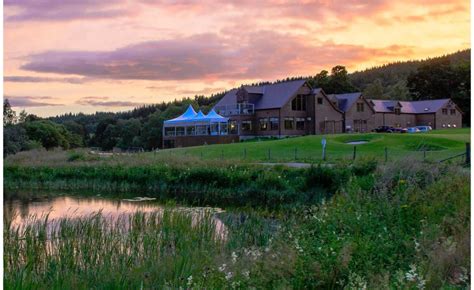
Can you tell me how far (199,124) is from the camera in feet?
189

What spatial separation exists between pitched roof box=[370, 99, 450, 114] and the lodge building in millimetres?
5816

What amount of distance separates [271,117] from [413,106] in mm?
25410

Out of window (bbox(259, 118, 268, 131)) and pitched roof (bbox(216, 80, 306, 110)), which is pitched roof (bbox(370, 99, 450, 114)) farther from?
window (bbox(259, 118, 268, 131))

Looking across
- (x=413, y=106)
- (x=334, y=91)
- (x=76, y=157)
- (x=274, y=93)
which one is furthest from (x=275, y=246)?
(x=334, y=91)

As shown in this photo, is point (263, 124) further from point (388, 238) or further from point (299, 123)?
point (388, 238)

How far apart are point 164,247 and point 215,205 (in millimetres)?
10250

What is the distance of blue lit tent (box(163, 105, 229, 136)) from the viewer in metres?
56.4

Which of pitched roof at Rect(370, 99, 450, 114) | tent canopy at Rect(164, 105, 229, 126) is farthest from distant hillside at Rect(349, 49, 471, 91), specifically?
tent canopy at Rect(164, 105, 229, 126)

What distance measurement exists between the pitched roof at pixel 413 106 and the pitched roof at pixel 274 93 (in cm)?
1417

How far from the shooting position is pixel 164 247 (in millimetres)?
9766

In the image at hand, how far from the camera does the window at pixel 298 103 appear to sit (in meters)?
58.5

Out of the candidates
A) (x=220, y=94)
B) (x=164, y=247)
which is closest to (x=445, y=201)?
(x=164, y=247)

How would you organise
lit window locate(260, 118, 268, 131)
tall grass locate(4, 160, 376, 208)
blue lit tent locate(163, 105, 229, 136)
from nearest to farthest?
1. tall grass locate(4, 160, 376, 208)
2. blue lit tent locate(163, 105, 229, 136)
3. lit window locate(260, 118, 268, 131)

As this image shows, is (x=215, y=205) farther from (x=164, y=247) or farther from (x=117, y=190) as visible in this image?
(x=164, y=247)
